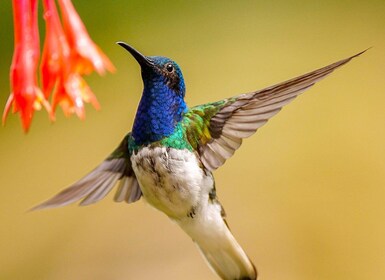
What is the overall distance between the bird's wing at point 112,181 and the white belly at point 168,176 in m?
0.07

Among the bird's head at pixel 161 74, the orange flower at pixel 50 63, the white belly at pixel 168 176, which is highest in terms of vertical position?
the orange flower at pixel 50 63

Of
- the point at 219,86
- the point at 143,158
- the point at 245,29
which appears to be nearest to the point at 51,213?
the point at 219,86

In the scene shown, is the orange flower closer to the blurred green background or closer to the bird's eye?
the bird's eye

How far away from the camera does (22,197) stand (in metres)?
1.78

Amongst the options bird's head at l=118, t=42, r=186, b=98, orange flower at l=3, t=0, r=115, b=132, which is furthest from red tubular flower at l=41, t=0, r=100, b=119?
bird's head at l=118, t=42, r=186, b=98

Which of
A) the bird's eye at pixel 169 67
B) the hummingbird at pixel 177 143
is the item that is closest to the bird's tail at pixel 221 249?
the hummingbird at pixel 177 143

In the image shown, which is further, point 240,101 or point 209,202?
point 209,202

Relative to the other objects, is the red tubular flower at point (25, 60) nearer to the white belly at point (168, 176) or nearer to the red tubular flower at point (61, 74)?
the red tubular flower at point (61, 74)

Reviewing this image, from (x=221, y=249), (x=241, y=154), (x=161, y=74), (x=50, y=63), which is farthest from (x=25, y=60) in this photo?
(x=241, y=154)

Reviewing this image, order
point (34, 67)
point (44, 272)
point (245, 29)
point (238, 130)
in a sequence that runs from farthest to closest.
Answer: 1. point (245, 29)
2. point (44, 272)
3. point (238, 130)
4. point (34, 67)

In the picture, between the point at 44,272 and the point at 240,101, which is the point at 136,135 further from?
the point at 44,272

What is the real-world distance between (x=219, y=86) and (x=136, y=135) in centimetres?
80

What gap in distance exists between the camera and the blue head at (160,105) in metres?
0.99

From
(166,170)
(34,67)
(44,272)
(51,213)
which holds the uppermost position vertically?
(34,67)
